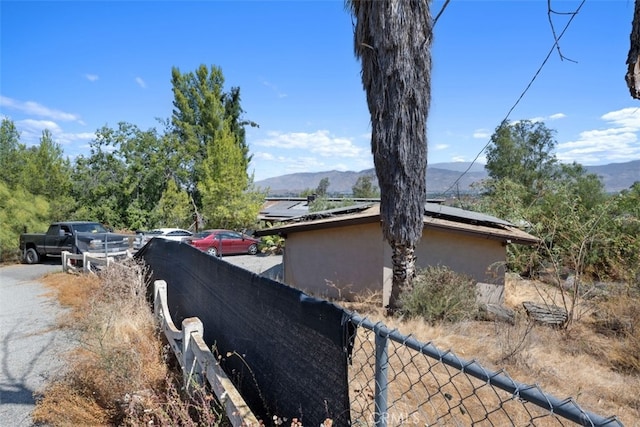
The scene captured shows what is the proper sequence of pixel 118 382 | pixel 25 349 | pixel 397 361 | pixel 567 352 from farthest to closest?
pixel 567 352 < pixel 25 349 < pixel 397 361 < pixel 118 382

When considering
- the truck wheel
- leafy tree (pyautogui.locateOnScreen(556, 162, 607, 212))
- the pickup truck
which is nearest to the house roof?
the pickup truck

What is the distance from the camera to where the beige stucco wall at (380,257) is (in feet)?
37.4

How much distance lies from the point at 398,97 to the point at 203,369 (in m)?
6.37

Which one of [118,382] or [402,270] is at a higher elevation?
[118,382]

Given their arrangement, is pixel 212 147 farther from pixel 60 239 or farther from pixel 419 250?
pixel 419 250

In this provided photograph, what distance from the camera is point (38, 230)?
22.0 m

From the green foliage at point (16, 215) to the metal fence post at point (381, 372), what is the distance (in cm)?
2473

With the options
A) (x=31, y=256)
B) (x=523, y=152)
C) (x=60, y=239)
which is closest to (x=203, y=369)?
(x=60, y=239)

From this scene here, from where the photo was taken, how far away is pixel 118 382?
12.0 ft

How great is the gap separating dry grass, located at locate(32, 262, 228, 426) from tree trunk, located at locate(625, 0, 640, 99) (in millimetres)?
2951

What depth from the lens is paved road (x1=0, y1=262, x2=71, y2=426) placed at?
4070mm

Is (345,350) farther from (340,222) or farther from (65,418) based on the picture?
(340,222)

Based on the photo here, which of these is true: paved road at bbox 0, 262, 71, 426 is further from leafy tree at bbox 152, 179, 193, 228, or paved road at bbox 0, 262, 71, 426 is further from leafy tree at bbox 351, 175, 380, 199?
leafy tree at bbox 351, 175, 380, 199

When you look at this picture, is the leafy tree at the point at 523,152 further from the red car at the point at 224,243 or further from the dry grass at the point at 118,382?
the dry grass at the point at 118,382
